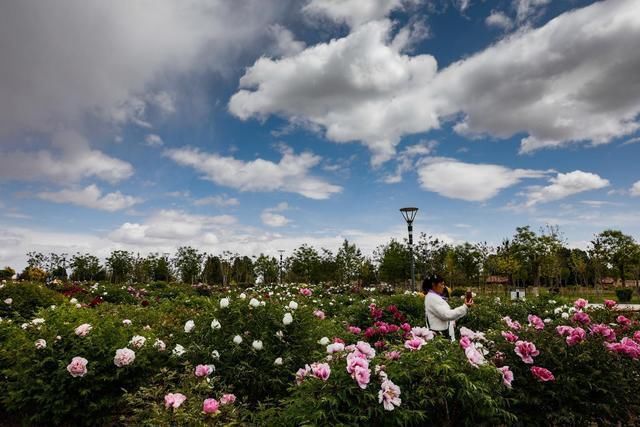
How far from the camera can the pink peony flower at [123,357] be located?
4.30 meters

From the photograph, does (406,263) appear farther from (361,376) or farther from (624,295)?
(361,376)

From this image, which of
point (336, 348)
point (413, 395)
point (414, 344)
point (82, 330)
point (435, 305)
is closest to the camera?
point (413, 395)

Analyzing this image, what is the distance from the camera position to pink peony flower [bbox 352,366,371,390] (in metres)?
2.86

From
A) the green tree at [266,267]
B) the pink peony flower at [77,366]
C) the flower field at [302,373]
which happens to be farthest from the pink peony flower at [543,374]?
the green tree at [266,267]

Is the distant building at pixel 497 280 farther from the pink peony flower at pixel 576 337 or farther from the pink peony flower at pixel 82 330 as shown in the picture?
the pink peony flower at pixel 82 330

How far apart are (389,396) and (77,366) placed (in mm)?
3114

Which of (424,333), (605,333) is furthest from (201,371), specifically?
(605,333)

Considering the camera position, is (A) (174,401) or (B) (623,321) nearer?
(A) (174,401)

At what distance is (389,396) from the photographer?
2.87m

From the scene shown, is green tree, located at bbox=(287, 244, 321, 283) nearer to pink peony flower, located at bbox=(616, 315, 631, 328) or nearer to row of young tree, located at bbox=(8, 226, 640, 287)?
row of young tree, located at bbox=(8, 226, 640, 287)

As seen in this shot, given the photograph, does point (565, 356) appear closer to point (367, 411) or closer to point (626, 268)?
point (367, 411)

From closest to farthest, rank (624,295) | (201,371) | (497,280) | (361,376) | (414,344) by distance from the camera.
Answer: (361,376) → (414,344) → (201,371) → (624,295) → (497,280)

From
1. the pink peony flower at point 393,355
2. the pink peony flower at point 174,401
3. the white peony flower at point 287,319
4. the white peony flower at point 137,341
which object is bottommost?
the pink peony flower at point 174,401

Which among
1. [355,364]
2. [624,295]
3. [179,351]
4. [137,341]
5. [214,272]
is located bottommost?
[624,295]
